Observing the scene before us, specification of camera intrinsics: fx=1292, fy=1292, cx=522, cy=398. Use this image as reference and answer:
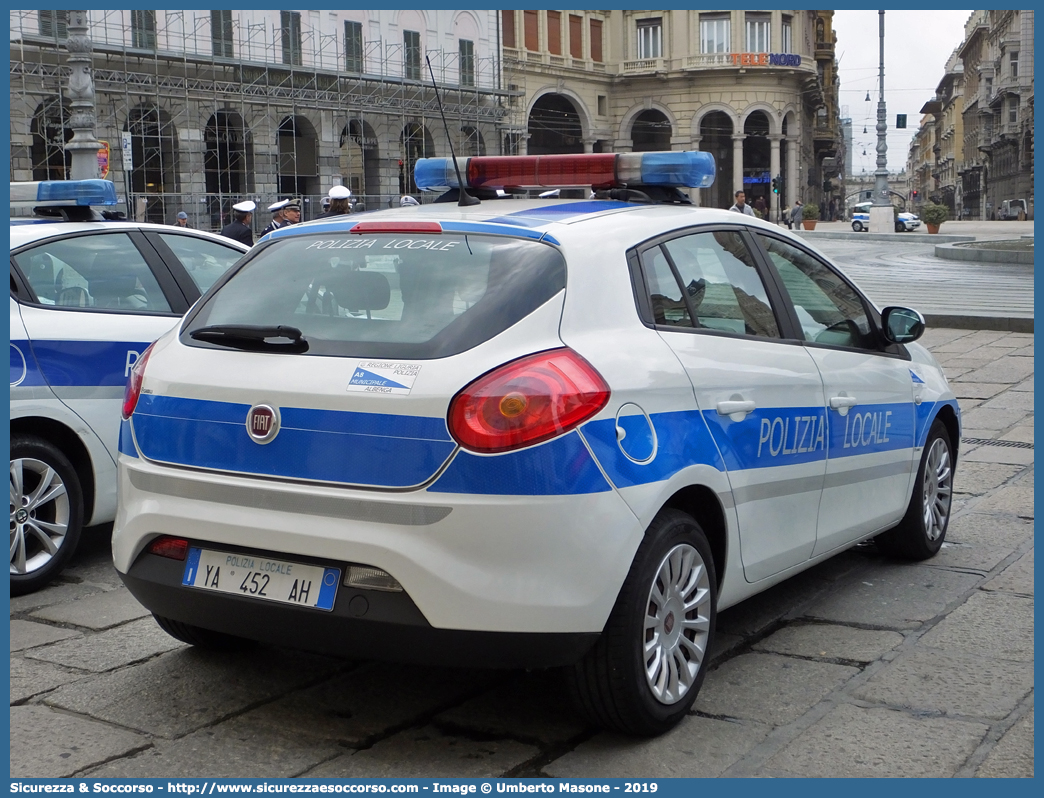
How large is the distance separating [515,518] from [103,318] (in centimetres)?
296

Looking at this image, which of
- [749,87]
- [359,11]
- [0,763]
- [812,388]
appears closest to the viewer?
[0,763]

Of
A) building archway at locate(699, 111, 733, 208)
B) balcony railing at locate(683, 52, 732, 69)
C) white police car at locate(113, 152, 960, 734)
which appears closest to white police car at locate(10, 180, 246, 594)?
white police car at locate(113, 152, 960, 734)

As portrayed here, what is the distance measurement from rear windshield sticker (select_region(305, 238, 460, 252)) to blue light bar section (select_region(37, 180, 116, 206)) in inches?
97.2

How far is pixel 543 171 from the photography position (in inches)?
181

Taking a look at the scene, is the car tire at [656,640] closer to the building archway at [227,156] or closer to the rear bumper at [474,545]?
the rear bumper at [474,545]

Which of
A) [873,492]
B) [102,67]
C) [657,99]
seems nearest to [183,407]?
[873,492]

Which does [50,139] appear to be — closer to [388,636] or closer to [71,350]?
[71,350]

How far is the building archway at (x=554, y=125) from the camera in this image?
219 ft

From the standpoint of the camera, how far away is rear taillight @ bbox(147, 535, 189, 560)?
11.4 feet

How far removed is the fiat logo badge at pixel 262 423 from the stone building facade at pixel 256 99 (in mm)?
30787

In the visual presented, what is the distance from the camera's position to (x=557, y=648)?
10.5 ft

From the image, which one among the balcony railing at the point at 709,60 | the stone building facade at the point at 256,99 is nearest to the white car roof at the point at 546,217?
the stone building facade at the point at 256,99

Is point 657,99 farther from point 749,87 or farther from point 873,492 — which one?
point 873,492

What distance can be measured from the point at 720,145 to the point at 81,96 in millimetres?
59568
